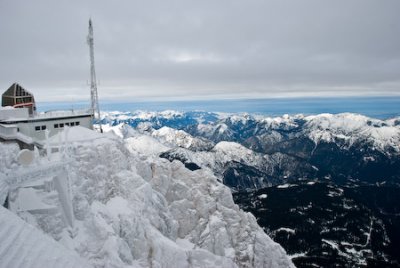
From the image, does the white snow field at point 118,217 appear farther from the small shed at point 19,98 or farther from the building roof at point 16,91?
the building roof at point 16,91

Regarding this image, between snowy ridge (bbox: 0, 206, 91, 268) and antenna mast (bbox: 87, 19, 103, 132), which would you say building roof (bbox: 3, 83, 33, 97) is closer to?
antenna mast (bbox: 87, 19, 103, 132)

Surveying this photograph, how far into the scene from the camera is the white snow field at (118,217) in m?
30.8

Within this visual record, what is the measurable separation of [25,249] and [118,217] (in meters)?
28.1

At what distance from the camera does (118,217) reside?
5281 cm

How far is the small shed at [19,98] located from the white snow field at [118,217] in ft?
45.4

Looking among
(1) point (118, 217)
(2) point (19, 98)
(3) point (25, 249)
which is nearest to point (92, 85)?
(2) point (19, 98)

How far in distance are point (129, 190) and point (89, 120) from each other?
20987 millimetres

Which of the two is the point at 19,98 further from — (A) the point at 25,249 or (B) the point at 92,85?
(A) the point at 25,249

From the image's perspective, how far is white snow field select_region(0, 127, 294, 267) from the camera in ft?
101

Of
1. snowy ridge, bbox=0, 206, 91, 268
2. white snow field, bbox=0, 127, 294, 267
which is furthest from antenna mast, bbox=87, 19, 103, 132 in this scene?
snowy ridge, bbox=0, 206, 91, 268

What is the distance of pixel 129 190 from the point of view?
193 ft

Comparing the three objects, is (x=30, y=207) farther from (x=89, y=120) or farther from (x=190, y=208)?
(x=190, y=208)

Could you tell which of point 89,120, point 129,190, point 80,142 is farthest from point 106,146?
point 89,120

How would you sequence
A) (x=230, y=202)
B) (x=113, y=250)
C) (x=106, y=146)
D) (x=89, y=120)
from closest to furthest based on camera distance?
1. (x=113, y=250)
2. (x=106, y=146)
3. (x=89, y=120)
4. (x=230, y=202)
